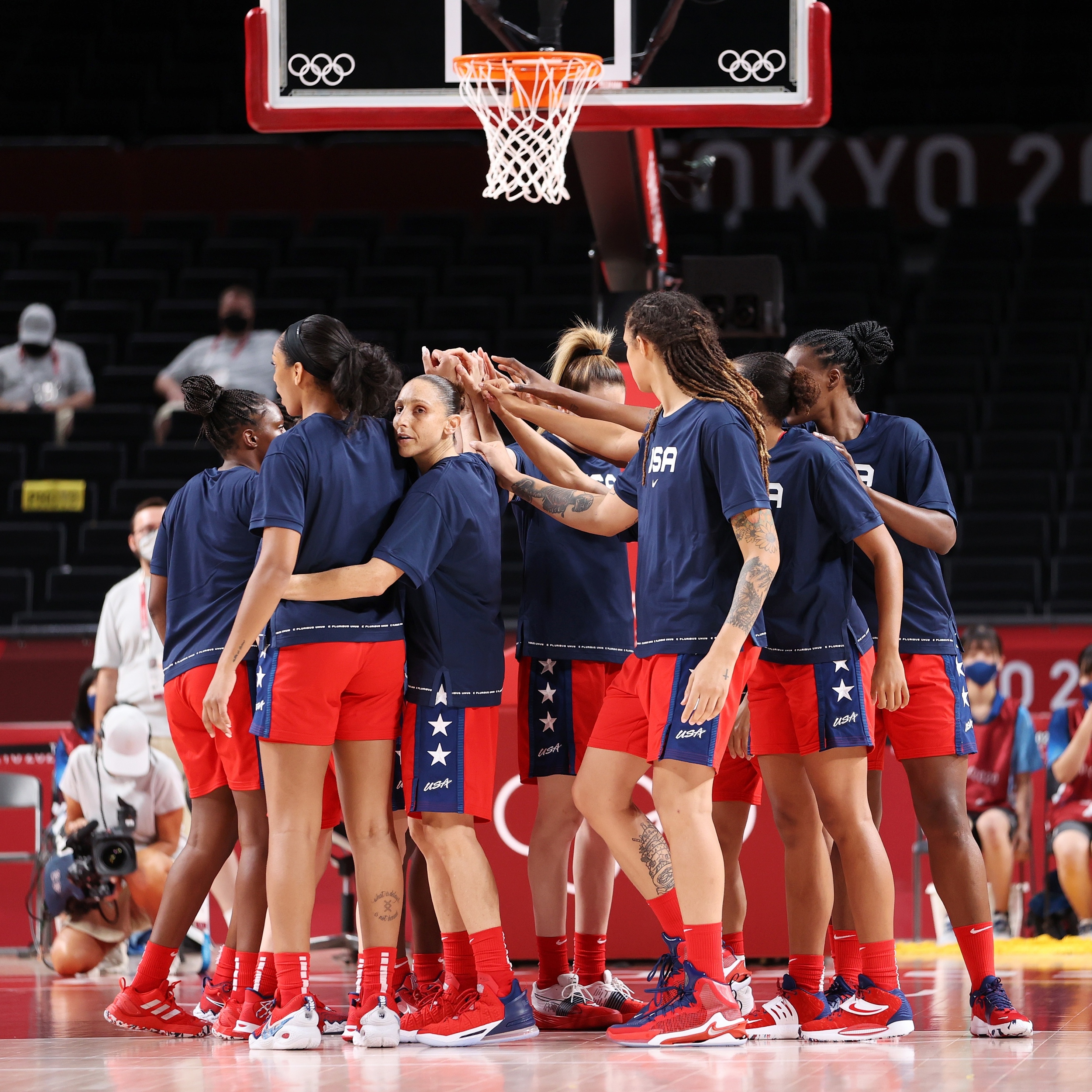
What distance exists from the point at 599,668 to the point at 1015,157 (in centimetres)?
1396

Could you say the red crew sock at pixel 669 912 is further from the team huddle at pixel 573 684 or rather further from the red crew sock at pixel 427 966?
→ the red crew sock at pixel 427 966

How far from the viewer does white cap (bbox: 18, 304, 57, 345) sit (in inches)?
521

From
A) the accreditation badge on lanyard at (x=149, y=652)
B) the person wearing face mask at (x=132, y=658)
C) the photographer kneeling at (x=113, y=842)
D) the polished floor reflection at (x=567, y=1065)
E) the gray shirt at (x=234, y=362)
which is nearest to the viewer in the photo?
the polished floor reflection at (x=567, y=1065)

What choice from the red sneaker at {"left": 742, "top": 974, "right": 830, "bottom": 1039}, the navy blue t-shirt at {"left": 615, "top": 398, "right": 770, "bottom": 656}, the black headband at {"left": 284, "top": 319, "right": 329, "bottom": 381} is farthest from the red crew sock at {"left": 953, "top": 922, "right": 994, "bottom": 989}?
the black headband at {"left": 284, "top": 319, "right": 329, "bottom": 381}

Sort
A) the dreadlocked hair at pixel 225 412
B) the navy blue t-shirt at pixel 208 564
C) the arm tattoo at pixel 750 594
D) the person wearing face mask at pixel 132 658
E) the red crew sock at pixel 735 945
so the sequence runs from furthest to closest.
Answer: the person wearing face mask at pixel 132 658 → the dreadlocked hair at pixel 225 412 → the navy blue t-shirt at pixel 208 564 → the red crew sock at pixel 735 945 → the arm tattoo at pixel 750 594

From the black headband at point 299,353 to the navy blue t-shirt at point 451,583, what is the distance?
471 mm

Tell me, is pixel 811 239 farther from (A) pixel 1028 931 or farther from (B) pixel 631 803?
(B) pixel 631 803

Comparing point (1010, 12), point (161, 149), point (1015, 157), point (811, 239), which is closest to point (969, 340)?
point (811, 239)

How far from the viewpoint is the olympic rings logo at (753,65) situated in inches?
245

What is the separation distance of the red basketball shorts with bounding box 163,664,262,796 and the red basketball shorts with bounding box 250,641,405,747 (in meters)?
0.32

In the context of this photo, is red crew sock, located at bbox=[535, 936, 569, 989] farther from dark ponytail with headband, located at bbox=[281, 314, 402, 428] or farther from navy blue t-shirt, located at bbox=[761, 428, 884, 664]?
dark ponytail with headband, located at bbox=[281, 314, 402, 428]

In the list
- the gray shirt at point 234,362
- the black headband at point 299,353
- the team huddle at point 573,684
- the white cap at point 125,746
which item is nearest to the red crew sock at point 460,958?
the team huddle at point 573,684

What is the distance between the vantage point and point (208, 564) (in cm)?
511

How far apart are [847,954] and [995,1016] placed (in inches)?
19.3
